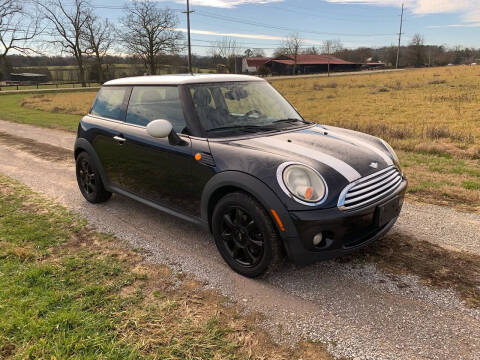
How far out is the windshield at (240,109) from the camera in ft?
11.2

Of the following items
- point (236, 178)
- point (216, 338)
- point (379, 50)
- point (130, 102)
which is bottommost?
point (216, 338)

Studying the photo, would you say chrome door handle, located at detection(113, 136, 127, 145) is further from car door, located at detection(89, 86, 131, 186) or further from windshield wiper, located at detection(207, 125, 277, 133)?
windshield wiper, located at detection(207, 125, 277, 133)

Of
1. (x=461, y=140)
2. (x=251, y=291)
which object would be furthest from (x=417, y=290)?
(x=461, y=140)

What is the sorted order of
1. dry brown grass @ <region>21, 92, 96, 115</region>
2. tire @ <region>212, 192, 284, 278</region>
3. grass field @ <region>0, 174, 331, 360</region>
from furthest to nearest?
dry brown grass @ <region>21, 92, 96, 115</region>
tire @ <region>212, 192, 284, 278</region>
grass field @ <region>0, 174, 331, 360</region>

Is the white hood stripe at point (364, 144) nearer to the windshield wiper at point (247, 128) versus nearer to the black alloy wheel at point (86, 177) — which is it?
the windshield wiper at point (247, 128)

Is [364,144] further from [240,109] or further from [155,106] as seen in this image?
[155,106]

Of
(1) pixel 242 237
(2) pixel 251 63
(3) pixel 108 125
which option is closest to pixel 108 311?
(1) pixel 242 237

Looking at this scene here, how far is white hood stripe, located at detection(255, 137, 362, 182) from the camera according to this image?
2.79m

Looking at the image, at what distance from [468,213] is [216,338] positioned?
3.46 m

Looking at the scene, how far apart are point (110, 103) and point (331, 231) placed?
317 cm

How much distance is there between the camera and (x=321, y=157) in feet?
9.50

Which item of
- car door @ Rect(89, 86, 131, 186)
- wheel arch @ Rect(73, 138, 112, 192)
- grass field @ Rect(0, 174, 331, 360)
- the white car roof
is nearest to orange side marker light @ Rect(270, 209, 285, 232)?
grass field @ Rect(0, 174, 331, 360)

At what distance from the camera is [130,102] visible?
4133 millimetres

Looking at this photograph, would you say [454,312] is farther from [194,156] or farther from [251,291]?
[194,156]
